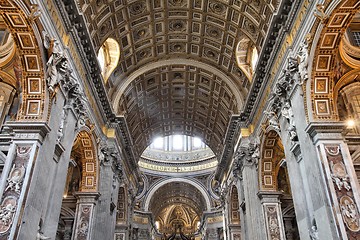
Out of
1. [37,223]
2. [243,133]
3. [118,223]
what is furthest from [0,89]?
[118,223]

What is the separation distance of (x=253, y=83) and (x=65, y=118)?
8.50m

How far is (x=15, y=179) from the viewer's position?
27.8ft

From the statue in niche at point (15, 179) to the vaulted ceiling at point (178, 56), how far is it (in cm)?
616

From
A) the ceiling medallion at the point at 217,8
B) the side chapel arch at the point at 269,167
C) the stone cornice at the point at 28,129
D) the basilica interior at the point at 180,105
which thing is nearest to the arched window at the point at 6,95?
the basilica interior at the point at 180,105

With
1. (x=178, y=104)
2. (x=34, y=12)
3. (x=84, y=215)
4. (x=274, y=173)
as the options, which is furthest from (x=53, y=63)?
(x=178, y=104)

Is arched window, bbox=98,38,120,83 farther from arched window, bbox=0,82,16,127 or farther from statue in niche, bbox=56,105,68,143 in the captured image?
statue in niche, bbox=56,105,68,143

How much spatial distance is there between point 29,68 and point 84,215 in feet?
25.8

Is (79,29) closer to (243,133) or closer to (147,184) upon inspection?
(243,133)

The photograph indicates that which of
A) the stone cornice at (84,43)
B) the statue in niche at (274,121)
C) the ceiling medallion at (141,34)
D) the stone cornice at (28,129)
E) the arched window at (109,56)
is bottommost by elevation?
the stone cornice at (28,129)

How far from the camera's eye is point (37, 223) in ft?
29.1

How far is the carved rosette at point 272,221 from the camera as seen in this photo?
14.5 metres

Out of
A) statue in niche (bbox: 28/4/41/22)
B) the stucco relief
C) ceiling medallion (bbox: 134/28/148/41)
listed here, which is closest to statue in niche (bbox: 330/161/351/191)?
statue in niche (bbox: 28/4/41/22)

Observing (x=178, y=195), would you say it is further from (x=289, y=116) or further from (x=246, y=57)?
(x=289, y=116)

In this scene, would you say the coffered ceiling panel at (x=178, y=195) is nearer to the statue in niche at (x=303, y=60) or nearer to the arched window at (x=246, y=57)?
the arched window at (x=246, y=57)
